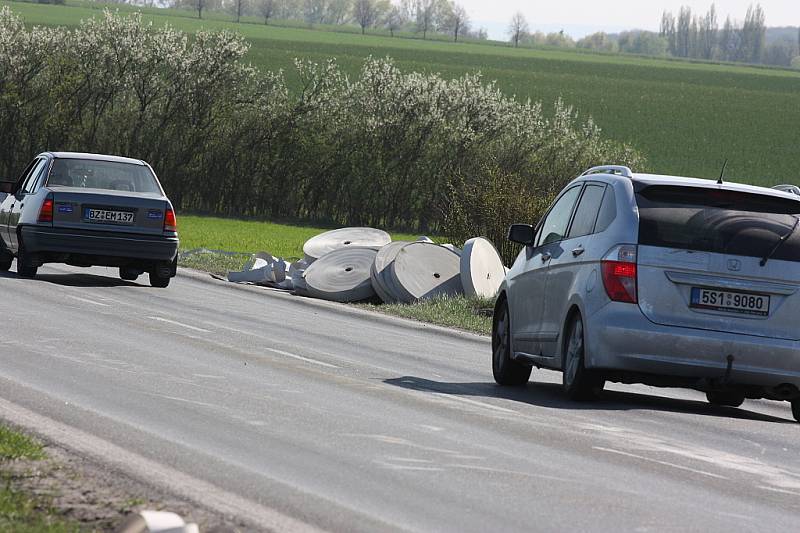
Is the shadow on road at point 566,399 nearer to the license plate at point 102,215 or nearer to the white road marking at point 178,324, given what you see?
the white road marking at point 178,324

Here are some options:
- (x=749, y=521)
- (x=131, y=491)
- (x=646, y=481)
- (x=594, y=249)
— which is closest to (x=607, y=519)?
(x=749, y=521)

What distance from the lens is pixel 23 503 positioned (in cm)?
681

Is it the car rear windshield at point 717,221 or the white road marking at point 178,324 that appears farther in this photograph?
the white road marking at point 178,324

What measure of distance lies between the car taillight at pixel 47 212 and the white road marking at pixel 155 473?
11458 millimetres

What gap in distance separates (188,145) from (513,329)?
3989 centimetres

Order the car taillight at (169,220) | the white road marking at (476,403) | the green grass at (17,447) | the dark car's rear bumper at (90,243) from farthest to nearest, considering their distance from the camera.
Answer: the car taillight at (169,220) < the dark car's rear bumper at (90,243) < the white road marking at (476,403) < the green grass at (17,447)

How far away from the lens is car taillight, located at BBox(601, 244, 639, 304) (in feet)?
37.7

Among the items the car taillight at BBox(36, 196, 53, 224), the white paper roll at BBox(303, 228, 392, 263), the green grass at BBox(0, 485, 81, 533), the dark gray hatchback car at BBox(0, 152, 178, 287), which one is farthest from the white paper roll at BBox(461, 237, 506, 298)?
the green grass at BBox(0, 485, 81, 533)

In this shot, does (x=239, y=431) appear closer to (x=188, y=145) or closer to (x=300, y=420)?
(x=300, y=420)

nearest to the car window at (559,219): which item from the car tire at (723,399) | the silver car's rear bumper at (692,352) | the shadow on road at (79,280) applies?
the silver car's rear bumper at (692,352)

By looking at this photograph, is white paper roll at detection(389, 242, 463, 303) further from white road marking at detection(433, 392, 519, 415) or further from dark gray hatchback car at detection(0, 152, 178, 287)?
white road marking at detection(433, 392, 519, 415)

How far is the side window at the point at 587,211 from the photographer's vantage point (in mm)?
12359

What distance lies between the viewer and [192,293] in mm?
21953

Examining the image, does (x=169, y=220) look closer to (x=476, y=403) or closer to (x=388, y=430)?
(x=476, y=403)
